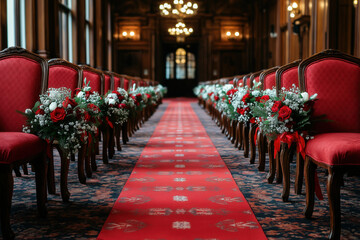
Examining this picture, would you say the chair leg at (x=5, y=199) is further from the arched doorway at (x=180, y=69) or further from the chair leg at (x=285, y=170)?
the arched doorway at (x=180, y=69)

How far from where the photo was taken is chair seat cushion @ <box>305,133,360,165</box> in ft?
8.06

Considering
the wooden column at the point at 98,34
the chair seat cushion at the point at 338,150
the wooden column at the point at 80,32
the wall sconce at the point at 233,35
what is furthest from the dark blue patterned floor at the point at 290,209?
the wall sconce at the point at 233,35

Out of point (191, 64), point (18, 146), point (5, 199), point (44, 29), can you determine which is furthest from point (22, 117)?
point (191, 64)

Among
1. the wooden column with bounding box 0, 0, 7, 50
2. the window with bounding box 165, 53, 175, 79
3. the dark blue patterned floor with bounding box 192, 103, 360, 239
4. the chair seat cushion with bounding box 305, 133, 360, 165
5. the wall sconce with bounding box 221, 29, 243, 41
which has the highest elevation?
the wall sconce with bounding box 221, 29, 243, 41

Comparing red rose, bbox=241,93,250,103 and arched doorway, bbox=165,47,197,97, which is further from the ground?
arched doorway, bbox=165,47,197,97

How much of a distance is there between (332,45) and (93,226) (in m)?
9.43

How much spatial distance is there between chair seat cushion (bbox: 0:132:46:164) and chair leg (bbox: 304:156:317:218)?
1.96 meters

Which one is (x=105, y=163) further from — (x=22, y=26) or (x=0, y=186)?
(x=22, y=26)

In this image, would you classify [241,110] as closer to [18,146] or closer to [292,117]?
[292,117]

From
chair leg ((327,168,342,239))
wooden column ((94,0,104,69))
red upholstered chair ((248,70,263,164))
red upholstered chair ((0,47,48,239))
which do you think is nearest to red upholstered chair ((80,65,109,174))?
red upholstered chair ((0,47,48,239))

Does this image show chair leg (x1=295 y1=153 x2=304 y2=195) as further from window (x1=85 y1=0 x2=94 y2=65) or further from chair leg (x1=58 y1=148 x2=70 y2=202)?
window (x1=85 y1=0 x2=94 y2=65)

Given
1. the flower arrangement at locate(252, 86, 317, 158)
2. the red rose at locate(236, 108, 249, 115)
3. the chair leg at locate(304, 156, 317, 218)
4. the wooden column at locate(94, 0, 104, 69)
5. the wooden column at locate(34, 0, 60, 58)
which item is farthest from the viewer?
the wooden column at locate(94, 0, 104, 69)

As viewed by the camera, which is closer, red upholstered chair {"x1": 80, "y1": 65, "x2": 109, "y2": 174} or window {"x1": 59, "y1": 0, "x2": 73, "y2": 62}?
red upholstered chair {"x1": 80, "y1": 65, "x2": 109, "y2": 174}

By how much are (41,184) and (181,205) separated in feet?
3.49
